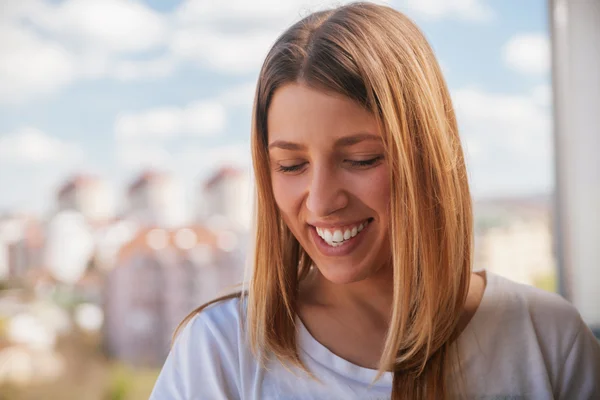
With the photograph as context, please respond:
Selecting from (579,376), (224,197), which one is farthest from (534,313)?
(224,197)

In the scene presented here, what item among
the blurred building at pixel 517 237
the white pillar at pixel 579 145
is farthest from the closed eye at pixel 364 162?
the blurred building at pixel 517 237

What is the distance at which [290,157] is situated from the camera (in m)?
0.88

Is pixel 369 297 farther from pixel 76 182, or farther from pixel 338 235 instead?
pixel 76 182

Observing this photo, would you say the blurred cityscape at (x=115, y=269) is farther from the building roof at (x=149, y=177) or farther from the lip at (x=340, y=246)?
the lip at (x=340, y=246)

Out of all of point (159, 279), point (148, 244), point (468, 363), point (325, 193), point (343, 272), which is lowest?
point (159, 279)

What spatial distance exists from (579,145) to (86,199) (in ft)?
9.87

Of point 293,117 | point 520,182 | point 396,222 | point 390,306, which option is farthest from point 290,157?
point 520,182

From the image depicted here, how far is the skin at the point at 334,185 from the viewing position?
0.84 metres

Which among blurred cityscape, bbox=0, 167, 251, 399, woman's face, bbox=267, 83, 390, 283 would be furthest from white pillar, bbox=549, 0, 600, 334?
blurred cityscape, bbox=0, 167, 251, 399

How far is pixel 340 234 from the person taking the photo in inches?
34.4

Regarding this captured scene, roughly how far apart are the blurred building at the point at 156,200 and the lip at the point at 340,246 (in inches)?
127

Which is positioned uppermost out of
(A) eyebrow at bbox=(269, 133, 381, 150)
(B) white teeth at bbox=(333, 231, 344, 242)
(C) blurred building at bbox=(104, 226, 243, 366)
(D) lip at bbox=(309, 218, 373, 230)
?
(A) eyebrow at bbox=(269, 133, 381, 150)

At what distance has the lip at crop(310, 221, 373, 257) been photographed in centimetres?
88

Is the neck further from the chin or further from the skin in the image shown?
the chin
